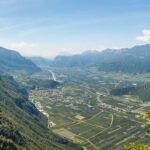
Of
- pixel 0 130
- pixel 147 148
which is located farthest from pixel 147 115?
pixel 0 130

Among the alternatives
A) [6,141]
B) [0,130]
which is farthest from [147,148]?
[0,130]

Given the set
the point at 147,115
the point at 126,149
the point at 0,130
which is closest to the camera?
the point at 147,115

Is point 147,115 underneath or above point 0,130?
above

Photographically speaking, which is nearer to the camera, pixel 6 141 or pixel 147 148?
pixel 147 148

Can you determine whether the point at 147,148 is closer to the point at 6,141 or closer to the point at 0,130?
the point at 6,141

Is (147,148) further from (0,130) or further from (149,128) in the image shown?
(0,130)

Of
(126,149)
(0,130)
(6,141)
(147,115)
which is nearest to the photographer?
(147,115)

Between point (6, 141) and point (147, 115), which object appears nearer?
point (147, 115)

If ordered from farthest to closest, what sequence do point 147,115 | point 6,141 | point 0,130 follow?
point 0,130 → point 6,141 → point 147,115

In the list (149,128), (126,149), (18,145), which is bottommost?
(18,145)
